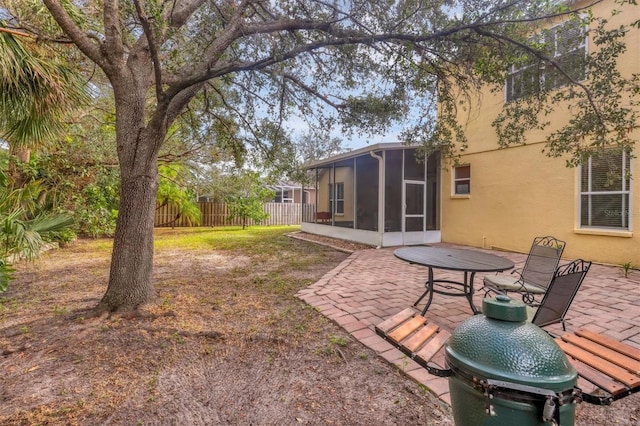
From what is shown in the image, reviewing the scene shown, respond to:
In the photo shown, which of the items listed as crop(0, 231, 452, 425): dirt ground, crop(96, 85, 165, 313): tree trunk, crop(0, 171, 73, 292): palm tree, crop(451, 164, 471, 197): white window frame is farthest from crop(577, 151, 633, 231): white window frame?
crop(0, 171, 73, 292): palm tree

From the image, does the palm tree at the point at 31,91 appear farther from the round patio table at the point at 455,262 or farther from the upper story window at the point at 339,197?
the upper story window at the point at 339,197

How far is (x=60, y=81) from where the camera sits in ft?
14.0

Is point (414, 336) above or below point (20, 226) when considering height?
below

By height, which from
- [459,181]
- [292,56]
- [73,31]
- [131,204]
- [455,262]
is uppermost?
[73,31]

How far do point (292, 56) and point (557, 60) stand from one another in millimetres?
3401

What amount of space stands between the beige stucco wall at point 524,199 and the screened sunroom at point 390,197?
56 cm

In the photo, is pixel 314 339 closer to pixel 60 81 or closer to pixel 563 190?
pixel 60 81

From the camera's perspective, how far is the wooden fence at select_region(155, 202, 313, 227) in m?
17.3

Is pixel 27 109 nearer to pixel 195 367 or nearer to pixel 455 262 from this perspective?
pixel 195 367

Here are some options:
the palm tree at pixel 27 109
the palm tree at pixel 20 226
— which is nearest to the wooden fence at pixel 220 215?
the palm tree at pixel 20 226

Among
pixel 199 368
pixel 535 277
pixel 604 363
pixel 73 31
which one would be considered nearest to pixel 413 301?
pixel 535 277

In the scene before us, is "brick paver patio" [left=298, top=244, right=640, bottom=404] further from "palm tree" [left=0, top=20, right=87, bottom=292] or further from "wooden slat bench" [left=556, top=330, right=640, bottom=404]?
"palm tree" [left=0, top=20, right=87, bottom=292]

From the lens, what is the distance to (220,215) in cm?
1884

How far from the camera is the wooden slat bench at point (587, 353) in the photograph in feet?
5.31
